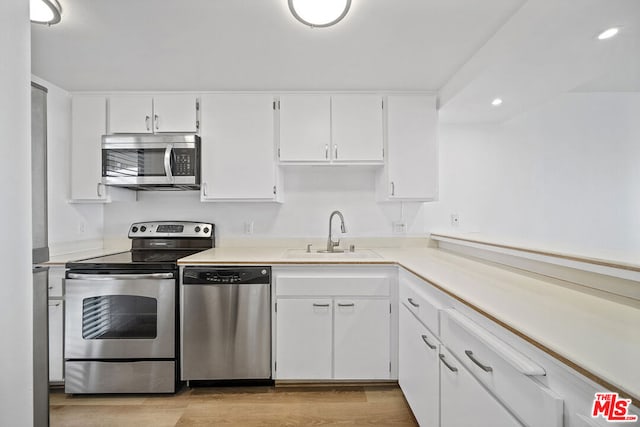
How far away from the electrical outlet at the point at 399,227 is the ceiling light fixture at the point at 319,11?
171 cm

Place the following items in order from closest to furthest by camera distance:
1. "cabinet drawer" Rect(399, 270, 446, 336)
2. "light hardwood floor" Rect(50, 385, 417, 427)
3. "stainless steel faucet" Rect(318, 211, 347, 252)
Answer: "cabinet drawer" Rect(399, 270, 446, 336) < "light hardwood floor" Rect(50, 385, 417, 427) < "stainless steel faucet" Rect(318, 211, 347, 252)

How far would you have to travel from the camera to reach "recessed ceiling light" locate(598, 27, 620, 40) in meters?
1.47

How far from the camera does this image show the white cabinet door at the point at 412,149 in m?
2.48

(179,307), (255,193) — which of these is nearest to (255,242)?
(255,193)

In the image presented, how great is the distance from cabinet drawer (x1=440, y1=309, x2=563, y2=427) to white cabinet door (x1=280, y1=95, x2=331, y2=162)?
1.64 meters

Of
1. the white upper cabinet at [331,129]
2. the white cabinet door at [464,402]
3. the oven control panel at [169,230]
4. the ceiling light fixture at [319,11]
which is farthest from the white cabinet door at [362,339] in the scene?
the ceiling light fixture at [319,11]

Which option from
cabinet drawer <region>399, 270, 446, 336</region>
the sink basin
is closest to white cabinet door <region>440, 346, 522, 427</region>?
cabinet drawer <region>399, 270, 446, 336</region>

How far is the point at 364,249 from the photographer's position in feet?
8.84

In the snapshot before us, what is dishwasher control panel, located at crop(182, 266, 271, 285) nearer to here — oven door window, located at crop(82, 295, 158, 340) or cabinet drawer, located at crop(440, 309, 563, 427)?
oven door window, located at crop(82, 295, 158, 340)

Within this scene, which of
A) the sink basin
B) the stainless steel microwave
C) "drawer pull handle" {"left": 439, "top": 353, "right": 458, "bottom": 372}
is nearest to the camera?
"drawer pull handle" {"left": 439, "top": 353, "right": 458, "bottom": 372}

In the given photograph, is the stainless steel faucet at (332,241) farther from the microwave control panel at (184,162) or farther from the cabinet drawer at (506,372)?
the cabinet drawer at (506,372)

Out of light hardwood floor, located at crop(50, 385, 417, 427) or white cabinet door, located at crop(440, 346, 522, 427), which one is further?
light hardwood floor, located at crop(50, 385, 417, 427)

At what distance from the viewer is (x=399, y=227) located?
9.10ft

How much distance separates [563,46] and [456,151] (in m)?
1.23
